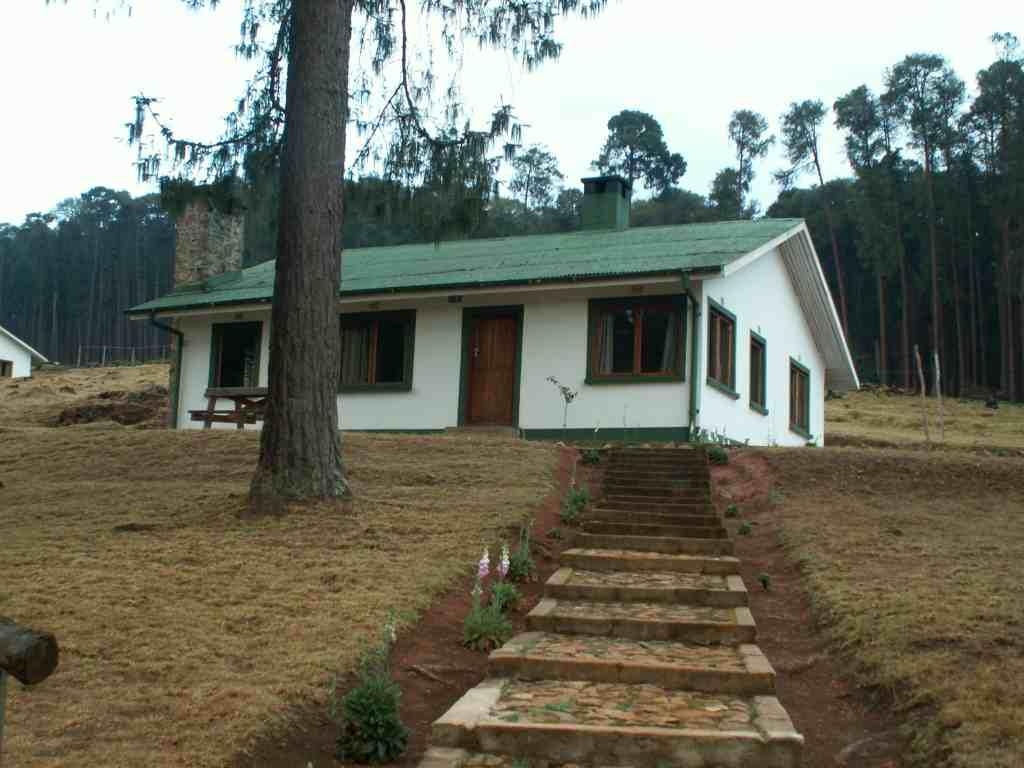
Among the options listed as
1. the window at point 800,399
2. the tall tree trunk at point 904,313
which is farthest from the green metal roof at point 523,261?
the tall tree trunk at point 904,313

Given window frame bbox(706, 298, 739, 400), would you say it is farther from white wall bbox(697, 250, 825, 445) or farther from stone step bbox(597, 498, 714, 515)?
stone step bbox(597, 498, 714, 515)

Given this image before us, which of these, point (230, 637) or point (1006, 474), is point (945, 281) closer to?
point (1006, 474)

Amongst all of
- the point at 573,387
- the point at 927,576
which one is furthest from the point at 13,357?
the point at 927,576

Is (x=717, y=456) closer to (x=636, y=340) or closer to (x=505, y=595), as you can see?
(x=636, y=340)

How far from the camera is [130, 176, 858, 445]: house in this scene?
16.3 meters

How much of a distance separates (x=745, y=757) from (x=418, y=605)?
2836 millimetres

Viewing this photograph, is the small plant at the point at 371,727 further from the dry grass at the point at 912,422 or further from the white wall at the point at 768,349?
the dry grass at the point at 912,422

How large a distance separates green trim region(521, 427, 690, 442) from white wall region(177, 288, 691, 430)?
69 millimetres

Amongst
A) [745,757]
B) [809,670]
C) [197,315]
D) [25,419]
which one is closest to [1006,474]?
[809,670]

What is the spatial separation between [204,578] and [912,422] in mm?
25978

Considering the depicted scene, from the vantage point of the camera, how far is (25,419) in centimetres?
2720

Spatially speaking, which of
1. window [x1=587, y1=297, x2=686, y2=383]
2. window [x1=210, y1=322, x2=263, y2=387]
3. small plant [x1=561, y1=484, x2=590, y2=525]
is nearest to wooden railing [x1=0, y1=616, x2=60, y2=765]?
small plant [x1=561, y1=484, x2=590, y2=525]

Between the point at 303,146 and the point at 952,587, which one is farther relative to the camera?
the point at 303,146

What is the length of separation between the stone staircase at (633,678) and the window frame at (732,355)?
6895mm
